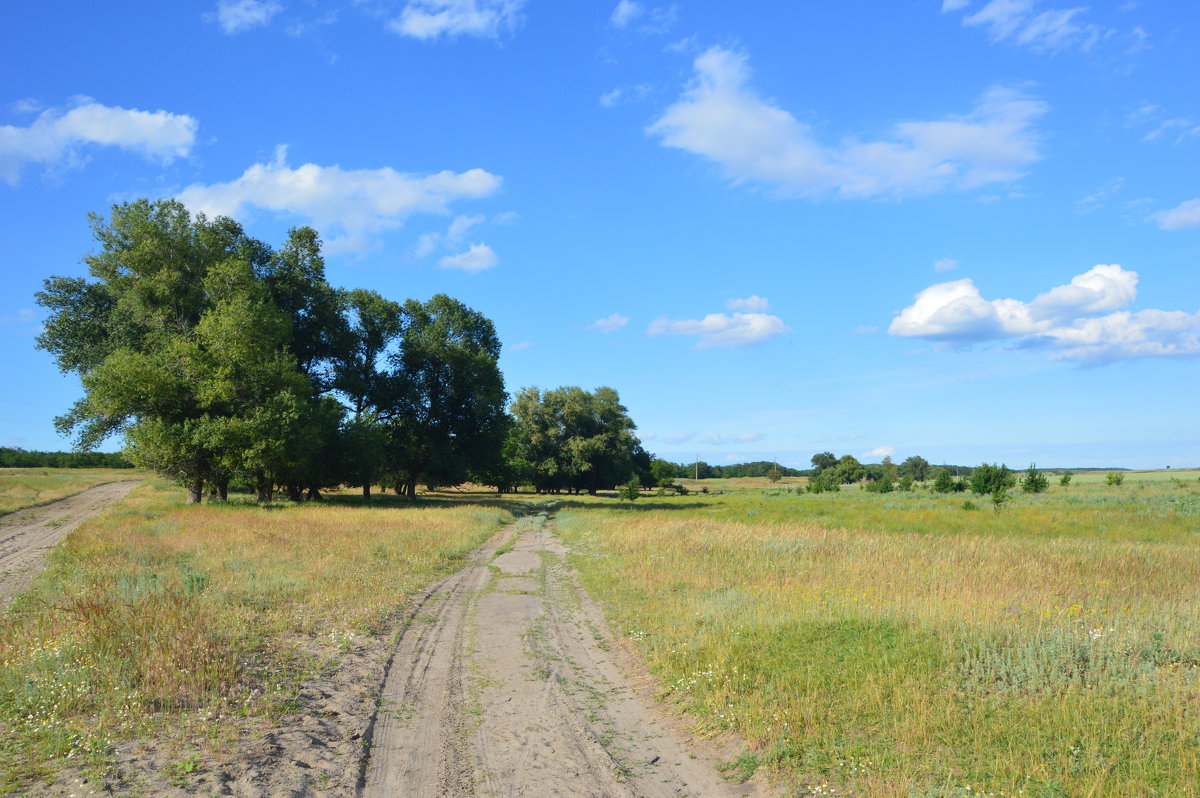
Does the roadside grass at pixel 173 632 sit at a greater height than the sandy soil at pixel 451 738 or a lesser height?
greater

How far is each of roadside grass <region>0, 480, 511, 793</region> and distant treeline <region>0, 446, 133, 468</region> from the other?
10348cm

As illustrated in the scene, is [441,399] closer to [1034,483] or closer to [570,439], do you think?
Result: [570,439]

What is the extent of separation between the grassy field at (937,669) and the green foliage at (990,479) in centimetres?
4673

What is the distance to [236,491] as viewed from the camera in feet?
180

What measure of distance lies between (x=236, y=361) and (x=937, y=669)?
36.4 m

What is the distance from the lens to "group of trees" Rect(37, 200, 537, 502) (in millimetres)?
32969

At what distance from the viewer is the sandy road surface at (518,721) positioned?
546 centimetres

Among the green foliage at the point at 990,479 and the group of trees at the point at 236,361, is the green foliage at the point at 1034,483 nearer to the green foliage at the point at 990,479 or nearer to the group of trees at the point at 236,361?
the green foliage at the point at 990,479

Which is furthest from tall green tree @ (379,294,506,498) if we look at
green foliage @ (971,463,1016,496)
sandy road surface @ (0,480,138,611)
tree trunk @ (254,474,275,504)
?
green foliage @ (971,463,1016,496)

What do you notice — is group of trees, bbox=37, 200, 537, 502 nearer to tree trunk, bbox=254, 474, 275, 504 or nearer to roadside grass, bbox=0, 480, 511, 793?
tree trunk, bbox=254, 474, 275, 504

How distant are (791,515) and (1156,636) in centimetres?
3463

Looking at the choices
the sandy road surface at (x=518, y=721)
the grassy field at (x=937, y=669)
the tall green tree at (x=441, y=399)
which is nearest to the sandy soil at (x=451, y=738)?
the sandy road surface at (x=518, y=721)

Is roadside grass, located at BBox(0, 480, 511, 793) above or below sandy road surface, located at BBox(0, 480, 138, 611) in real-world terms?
above

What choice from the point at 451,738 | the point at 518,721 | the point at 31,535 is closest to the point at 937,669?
the point at 518,721
